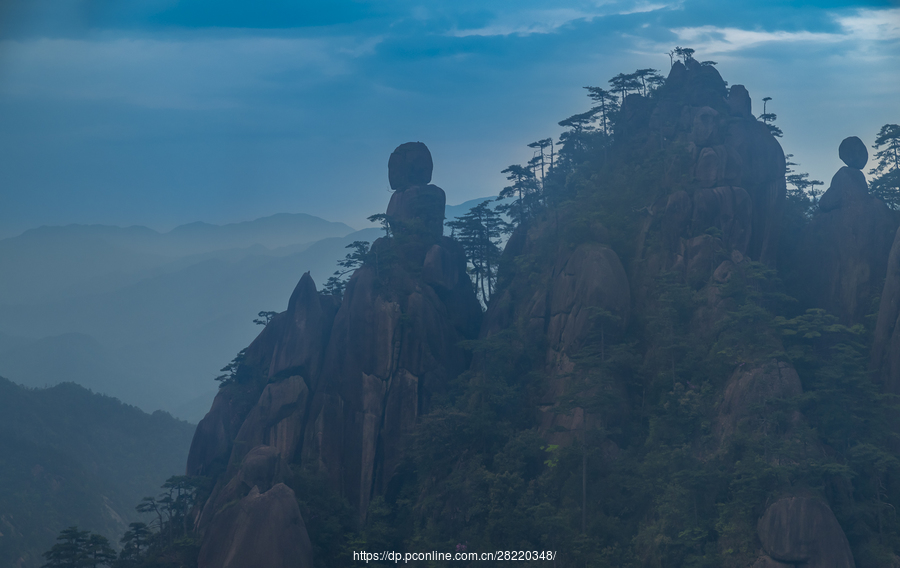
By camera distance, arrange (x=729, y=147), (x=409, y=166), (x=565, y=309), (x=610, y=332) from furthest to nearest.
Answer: (x=409, y=166), (x=729, y=147), (x=565, y=309), (x=610, y=332)

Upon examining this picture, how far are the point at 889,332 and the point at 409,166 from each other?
33.3 meters

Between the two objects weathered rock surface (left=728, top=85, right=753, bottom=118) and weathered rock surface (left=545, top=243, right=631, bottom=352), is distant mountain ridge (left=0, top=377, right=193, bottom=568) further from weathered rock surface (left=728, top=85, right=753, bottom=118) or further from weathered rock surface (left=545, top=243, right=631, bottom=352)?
weathered rock surface (left=728, top=85, right=753, bottom=118)

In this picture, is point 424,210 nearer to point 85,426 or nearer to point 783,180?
point 783,180

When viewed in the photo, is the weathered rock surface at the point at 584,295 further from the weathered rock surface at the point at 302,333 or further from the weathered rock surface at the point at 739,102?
the weathered rock surface at the point at 302,333

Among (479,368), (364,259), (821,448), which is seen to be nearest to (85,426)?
(364,259)

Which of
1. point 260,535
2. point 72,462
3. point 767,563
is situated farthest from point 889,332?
point 72,462

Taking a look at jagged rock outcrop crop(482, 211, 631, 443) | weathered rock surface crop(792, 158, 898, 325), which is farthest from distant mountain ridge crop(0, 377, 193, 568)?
weathered rock surface crop(792, 158, 898, 325)

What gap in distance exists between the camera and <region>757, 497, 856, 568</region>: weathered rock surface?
2500 centimetres

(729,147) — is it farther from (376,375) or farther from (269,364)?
(269,364)

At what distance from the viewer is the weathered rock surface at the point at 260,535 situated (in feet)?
98.4

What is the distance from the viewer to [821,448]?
28.4 meters

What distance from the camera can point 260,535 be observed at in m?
30.3

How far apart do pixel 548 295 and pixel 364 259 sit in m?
12.9

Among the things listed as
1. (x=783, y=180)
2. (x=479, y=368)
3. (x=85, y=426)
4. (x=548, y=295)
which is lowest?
(x=85, y=426)
